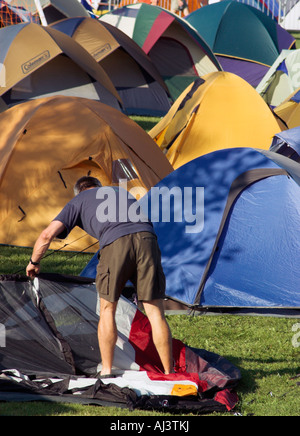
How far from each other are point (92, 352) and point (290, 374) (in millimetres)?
1473

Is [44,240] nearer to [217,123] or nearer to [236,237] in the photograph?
[236,237]

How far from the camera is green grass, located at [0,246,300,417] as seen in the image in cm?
457

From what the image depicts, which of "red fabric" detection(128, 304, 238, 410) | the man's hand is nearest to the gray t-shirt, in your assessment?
the man's hand

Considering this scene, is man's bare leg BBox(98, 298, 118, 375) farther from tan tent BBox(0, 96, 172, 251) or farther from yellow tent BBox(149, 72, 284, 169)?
yellow tent BBox(149, 72, 284, 169)

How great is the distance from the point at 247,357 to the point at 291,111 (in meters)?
8.32

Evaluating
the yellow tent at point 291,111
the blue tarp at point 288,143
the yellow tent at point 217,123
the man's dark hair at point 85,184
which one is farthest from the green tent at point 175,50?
the man's dark hair at point 85,184

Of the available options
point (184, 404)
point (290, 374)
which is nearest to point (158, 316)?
point (184, 404)

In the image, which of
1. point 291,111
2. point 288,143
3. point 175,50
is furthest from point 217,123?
point 175,50

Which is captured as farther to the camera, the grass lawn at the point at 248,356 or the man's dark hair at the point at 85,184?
the man's dark hair at the point at 85,184

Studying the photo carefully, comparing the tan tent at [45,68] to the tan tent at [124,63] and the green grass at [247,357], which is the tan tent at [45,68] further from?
the green grass at [247,357]

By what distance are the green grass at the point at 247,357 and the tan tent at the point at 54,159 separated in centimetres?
65

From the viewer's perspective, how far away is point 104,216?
503 centimetres

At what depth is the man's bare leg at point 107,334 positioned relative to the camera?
16.2 feet

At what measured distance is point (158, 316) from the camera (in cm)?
502
